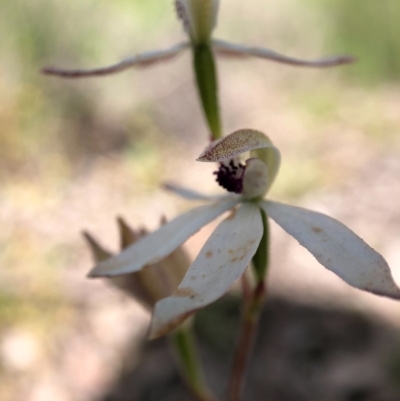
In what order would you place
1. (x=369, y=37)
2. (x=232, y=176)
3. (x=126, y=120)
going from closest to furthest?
(x=232, y=176)
(x=126, y=120)
(x=369, y=37)

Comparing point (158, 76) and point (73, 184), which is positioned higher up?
point (158, 76)

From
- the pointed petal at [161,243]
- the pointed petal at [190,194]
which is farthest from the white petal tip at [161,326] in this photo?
the pointed petal at [190,194]

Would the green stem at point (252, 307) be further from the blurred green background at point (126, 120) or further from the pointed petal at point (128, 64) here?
the blurred green background at point (126, 120)

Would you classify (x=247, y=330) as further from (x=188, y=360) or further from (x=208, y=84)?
(x=208, y=84)

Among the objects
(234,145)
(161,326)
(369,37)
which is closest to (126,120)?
(369,37)

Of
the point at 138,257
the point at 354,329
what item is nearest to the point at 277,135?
the point at 354,329

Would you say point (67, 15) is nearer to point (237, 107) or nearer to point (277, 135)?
point (237, 107)
